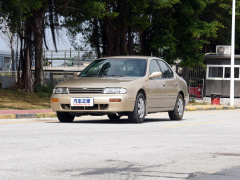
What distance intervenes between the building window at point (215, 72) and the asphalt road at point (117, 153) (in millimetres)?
30924

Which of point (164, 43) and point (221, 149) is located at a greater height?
point (164, 43)

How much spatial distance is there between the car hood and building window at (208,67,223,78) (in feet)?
97.3

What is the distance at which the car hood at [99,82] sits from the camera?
1312 cm

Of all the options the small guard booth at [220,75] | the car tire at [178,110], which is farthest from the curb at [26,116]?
the small guard booth at [220,75]

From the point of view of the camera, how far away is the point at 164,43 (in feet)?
111

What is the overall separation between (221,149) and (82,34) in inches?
989

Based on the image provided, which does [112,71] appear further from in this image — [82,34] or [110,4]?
[82,34]

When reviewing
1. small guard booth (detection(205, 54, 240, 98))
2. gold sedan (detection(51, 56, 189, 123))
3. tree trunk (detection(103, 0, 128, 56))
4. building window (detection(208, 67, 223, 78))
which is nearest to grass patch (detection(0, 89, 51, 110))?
tree trunk (detection(103, 0, 128, 56))

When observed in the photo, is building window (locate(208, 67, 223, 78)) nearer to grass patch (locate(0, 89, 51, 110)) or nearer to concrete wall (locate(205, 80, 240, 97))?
concrete wall (locate(205, 80, 240, 97))

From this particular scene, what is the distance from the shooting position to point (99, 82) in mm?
13219

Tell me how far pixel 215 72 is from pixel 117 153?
3543cm

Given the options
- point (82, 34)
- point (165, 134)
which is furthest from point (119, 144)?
point (82, 34)

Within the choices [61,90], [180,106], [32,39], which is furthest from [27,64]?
[61,90]

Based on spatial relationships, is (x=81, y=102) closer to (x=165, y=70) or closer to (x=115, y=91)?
(x=115, y=91)
